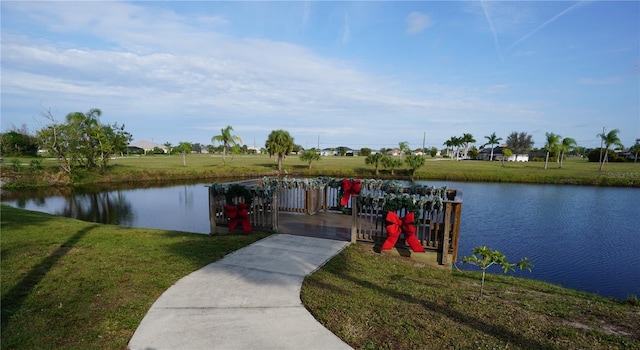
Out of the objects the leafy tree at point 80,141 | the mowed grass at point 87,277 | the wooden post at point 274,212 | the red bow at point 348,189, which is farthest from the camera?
the leafy tree at point 80,141

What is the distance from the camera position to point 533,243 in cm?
1151

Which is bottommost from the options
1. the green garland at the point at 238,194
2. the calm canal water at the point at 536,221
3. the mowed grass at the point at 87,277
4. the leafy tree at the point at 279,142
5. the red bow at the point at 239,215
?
the calm canal water at the point at 536,221

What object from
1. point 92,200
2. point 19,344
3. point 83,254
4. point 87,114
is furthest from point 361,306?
point 87,114

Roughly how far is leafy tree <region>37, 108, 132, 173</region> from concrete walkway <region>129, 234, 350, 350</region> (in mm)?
31748

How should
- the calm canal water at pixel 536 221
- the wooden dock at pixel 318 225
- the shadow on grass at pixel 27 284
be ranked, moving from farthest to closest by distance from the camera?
the calm canal water at pixel 536 221, the wooden dock at pixel 318 225, the shadow on grass at pixel 27 284

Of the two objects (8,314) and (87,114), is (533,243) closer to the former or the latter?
(8,314)

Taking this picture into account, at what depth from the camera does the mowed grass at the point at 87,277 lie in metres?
3.63

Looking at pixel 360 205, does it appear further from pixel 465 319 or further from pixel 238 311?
pixel 238 311

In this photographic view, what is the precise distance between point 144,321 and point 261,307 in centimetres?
150

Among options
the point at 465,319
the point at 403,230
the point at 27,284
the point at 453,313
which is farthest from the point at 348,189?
the point at 27,284

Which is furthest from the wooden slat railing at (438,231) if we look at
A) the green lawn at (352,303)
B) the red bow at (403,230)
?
the green lawn at (352,303)

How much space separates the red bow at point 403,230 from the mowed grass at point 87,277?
3467mm

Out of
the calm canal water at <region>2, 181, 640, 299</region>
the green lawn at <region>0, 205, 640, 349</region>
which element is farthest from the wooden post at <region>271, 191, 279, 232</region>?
the calm canal water at <region>2, 181, 640, 299</region>

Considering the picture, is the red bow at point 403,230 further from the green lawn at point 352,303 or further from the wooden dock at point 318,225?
the wooden dock at point 318,225
